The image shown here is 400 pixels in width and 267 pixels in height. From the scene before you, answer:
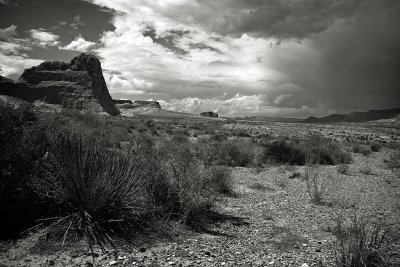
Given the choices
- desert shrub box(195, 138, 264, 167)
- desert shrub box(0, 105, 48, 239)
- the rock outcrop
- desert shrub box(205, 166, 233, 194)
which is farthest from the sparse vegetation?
the rock outcrop

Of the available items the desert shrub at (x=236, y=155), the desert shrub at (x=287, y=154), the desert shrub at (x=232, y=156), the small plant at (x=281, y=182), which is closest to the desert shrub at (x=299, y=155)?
the desert shrub at (x=287, y=154)

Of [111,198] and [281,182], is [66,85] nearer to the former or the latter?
[281,182]

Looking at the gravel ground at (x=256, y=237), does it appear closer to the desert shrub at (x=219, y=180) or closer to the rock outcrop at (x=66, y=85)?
the desert shrub at (x=219, y=180)

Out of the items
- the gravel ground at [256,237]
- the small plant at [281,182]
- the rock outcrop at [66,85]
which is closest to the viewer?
the gravel ground at [256,237]

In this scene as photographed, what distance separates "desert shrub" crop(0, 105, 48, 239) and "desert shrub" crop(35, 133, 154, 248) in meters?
0.25

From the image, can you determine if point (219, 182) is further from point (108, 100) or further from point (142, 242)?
point (108, 100)

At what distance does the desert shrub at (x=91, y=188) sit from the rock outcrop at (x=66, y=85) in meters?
130

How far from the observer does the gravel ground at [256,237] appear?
4343mm

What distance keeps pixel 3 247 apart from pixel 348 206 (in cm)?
772

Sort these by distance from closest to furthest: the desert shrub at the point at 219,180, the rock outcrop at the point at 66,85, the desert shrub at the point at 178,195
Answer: the desert shrub at the point at 178,195 < the desert shrub at the point at 219,180 < the rock outcrop at the point at 66,85

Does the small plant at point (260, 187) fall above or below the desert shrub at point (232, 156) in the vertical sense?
below

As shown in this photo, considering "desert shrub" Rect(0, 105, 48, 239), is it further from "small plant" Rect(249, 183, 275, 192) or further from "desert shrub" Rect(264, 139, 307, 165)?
"desert shrub" Rect(264, 139, 307, 165)

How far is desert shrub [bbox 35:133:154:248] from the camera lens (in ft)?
16.2

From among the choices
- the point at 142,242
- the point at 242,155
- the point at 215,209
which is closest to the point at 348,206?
the point at 215,209
